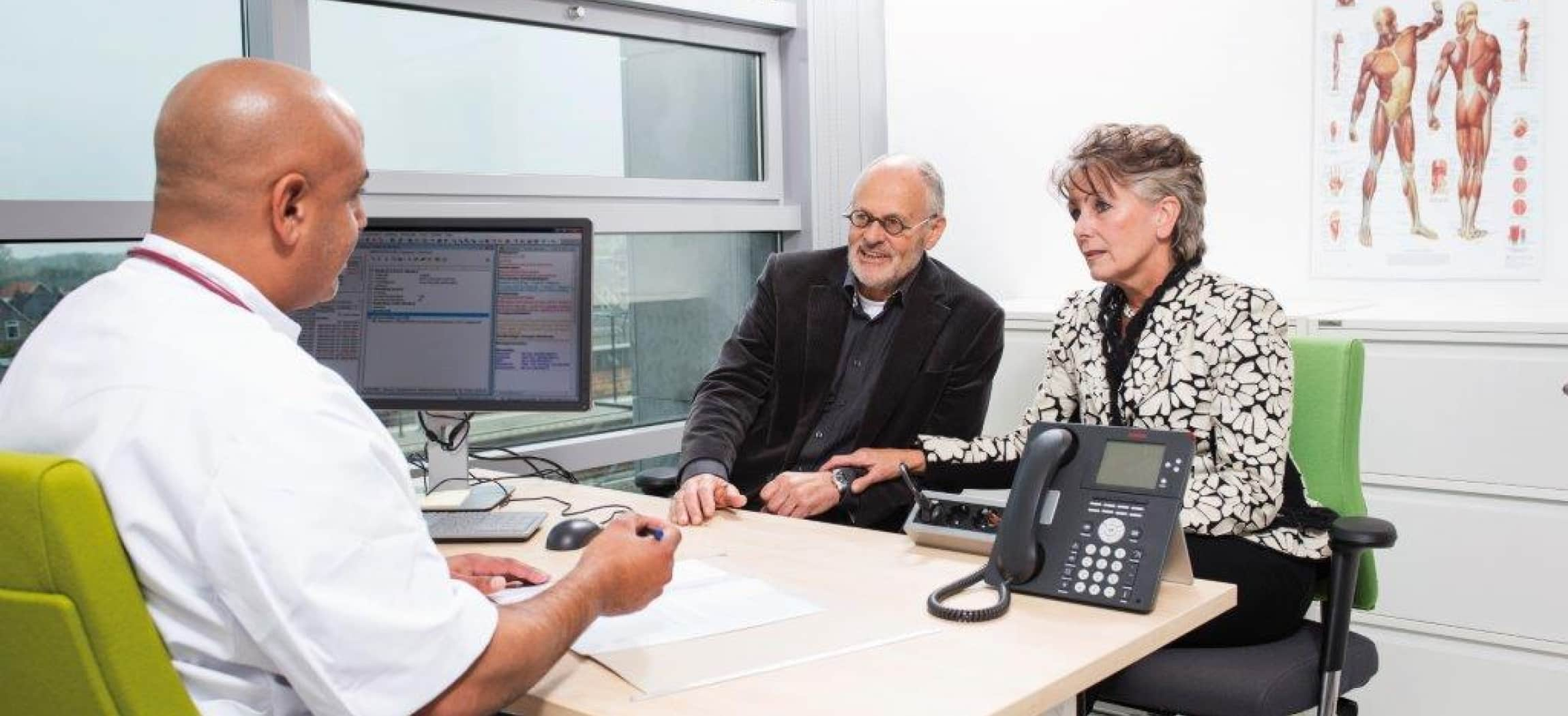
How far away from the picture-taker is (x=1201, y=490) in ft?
7.17

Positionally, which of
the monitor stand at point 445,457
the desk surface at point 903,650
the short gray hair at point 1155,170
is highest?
the short gray hair at point 1155,170

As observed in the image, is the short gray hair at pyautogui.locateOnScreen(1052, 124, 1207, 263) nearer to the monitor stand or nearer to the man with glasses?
the man with glasses

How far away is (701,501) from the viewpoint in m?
2.23

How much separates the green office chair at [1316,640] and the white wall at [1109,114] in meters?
1.13

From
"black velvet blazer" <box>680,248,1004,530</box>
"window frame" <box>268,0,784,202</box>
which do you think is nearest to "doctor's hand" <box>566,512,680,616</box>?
"black velvet blazer" <box>680,248,1004,530</box>

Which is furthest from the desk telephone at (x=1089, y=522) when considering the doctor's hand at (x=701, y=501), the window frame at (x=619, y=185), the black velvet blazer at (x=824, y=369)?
the window frame at (x=619, y=185)

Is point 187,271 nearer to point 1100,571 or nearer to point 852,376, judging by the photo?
point 1100,571

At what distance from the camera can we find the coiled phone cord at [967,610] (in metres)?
1.60

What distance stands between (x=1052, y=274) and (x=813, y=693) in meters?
2.79

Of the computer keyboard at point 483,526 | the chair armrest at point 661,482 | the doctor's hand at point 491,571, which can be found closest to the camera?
the doctor's hand at point 491,571

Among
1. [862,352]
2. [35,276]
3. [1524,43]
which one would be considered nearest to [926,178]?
[862,352]

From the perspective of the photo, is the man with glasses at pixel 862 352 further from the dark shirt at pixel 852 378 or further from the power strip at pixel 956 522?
the power strip at pixel 956 522

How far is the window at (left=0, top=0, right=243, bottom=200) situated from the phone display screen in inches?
80.5

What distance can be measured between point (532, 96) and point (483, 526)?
170cm
